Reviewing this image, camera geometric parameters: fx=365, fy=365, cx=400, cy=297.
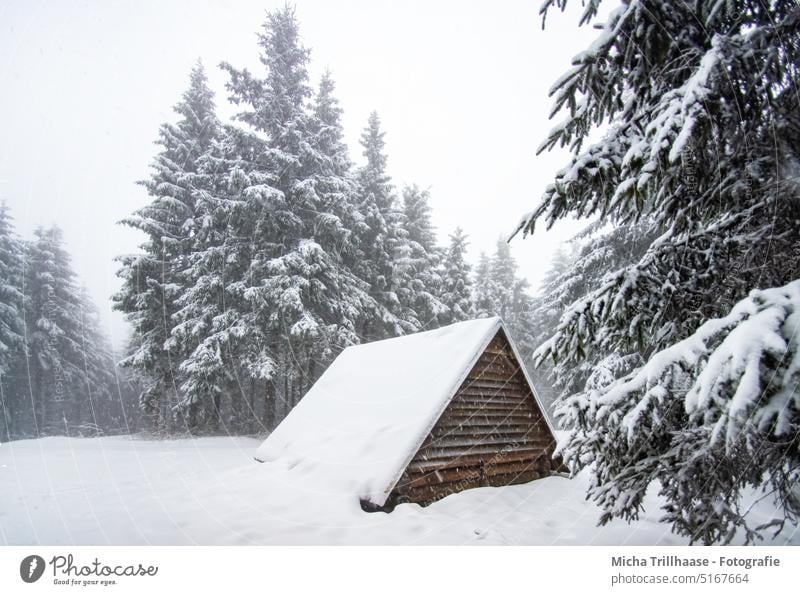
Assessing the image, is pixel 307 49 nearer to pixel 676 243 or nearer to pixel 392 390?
pixel 392 390

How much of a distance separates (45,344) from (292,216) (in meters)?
17.8

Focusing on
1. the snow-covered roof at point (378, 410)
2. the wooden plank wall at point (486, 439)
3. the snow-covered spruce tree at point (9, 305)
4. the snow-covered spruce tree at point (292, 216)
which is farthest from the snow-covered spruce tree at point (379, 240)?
the snow-covered spruce tree at point (9, 305)

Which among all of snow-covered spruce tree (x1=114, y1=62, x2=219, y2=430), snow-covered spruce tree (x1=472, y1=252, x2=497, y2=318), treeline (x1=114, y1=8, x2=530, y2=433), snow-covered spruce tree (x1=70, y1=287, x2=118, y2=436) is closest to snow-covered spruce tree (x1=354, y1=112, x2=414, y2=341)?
treeline (x1=114, y1=8, x2=530, y2=433)

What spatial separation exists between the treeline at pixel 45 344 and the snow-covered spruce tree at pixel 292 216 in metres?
9.24

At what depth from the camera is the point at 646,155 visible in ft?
9.80

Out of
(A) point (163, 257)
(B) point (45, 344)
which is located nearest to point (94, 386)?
(B) point (45, 344)

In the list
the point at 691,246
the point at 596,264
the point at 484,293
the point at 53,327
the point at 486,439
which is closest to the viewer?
the point at 691,246

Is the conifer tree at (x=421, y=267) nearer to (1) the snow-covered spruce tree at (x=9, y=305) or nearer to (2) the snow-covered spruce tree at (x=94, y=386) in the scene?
(1) the snow-covered spruce tree at (x=9, y=305)

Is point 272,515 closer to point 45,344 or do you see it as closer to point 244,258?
point 244,258

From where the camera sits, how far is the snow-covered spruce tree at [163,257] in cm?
1672

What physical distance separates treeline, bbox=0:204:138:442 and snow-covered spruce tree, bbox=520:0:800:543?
70.0ft

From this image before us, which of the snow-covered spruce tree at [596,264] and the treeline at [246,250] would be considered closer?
the snow-covered spruce tree at [596,264]

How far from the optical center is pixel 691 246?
143 inches
